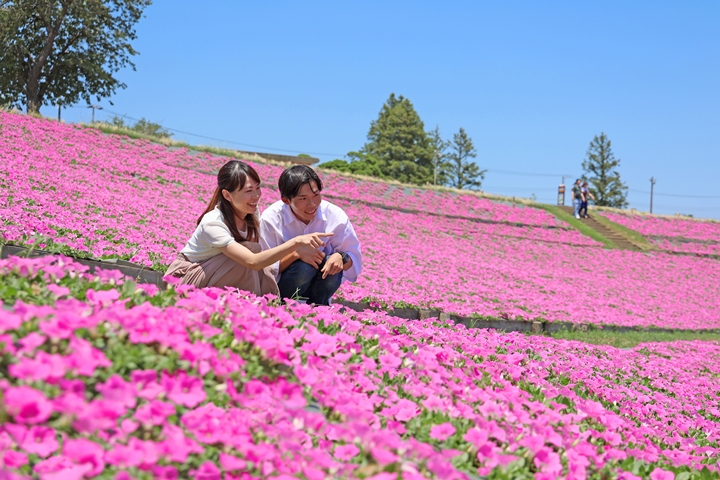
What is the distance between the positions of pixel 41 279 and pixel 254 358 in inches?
43.4

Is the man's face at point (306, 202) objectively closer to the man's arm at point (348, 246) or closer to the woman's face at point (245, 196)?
the man's arm at point (348, 246)

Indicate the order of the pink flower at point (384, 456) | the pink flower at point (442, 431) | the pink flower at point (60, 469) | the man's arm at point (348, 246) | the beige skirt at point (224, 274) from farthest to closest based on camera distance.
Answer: the man's arm at point (348, 246) → the beige skirt at point (224, 274) → the pink flower at point (442, 431) → the pink flower at point (384, 456) → the pink flower at point (60, 469)

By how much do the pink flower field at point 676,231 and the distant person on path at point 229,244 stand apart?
2845 cm

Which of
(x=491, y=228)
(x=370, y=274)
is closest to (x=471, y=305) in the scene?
(x=370, y=274)

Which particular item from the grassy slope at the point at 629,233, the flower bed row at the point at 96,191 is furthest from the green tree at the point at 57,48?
the grassy slope at the point at 629,233

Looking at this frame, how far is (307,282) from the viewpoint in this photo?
570 centimetres

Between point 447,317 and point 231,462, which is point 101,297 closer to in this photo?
point 231,462

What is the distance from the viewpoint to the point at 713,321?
16750 millimetres

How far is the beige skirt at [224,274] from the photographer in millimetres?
4977

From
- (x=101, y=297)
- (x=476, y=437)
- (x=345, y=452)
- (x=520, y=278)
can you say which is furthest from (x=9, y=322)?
(x=520, y=278)

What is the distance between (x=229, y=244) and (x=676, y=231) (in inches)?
1342

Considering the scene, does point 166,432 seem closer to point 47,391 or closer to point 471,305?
Result: point 47,391

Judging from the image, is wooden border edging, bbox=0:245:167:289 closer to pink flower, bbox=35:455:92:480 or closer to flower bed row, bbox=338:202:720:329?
flower bed row, bbox=338:202:720:329

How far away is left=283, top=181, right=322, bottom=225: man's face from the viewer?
540 centimetres
